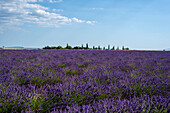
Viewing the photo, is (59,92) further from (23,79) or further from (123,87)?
(23,79)

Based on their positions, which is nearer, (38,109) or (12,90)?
(38,109)

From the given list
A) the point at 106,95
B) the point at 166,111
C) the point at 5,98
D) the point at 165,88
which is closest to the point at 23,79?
the point at 5,98

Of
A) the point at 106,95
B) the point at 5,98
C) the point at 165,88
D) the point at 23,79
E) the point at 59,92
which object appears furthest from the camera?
the point at 23,79

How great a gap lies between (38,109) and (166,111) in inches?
52.0

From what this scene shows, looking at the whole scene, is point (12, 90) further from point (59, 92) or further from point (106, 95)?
point (106, 95)

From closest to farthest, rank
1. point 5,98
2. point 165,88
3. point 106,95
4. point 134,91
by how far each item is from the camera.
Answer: point 5,98 < point 106,95 < point 134,91 < point 165,88

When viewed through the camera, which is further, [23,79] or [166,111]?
[23,79]

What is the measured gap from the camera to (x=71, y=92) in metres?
1.98

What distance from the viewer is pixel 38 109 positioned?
1.56m

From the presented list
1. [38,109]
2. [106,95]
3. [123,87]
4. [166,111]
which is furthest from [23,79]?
[166,111]

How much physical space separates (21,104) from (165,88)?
7.67 ft

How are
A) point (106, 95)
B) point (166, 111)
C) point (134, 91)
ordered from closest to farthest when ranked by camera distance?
point (166, 111) < point (106, 95) < point (134, 91)

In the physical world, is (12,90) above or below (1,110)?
above

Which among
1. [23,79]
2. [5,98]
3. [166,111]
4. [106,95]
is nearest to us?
[166,111]
